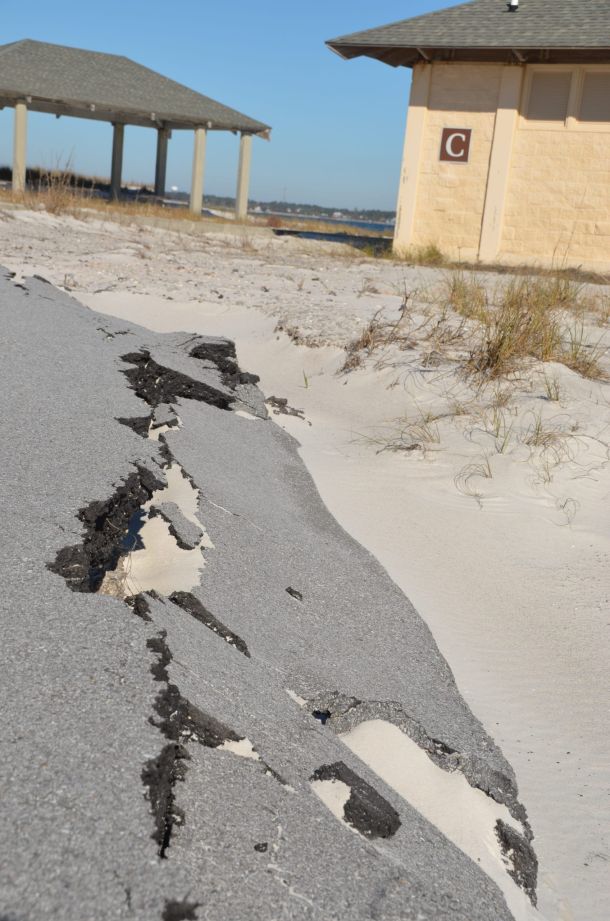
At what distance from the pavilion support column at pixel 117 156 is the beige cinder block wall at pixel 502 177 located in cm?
991

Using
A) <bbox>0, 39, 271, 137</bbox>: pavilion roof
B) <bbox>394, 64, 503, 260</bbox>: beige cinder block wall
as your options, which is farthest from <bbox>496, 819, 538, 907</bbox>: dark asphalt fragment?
<bbox>0, 39, 271, 137</bbox>: pavilion roof

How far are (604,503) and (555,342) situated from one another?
6.18ft

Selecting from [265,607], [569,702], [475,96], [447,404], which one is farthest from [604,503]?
[475,96]

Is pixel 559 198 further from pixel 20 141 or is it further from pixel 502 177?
pixel 20 141

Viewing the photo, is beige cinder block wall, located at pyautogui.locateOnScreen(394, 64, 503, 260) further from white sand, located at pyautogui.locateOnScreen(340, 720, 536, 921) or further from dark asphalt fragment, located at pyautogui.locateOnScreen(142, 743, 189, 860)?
dark asphalt fragment, located at pyautogui.locateOnScreen(142, 743, 189, 860)

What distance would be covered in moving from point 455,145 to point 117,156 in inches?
437

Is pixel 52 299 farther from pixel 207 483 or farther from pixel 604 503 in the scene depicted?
pixel 604 503

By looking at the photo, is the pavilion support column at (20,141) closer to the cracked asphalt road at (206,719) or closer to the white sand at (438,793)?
the cracked asphalt road at (206,719)

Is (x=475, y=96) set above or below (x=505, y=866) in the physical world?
above

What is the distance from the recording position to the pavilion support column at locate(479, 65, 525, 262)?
523 inches

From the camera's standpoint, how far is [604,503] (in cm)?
431

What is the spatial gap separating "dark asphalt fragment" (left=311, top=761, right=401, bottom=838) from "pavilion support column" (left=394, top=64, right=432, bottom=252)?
13.2 metres

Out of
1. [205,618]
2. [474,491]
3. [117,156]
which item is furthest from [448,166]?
[205,618]

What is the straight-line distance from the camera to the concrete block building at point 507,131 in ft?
42.8
